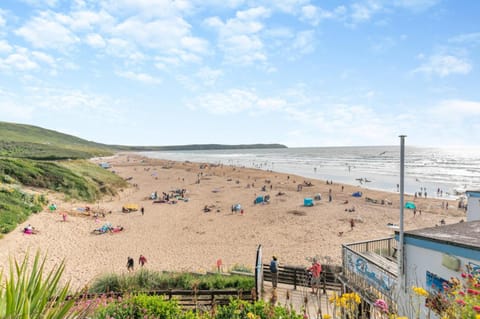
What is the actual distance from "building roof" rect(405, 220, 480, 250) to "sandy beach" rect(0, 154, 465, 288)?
Answer: 421 inches

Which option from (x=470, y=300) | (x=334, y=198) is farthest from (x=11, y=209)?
(x=334, y=198)

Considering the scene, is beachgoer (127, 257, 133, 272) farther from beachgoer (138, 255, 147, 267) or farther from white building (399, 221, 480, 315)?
white building (399, 221, 480, 315)

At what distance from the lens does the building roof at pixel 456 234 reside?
6.08m

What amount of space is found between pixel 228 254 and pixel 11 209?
16.6m

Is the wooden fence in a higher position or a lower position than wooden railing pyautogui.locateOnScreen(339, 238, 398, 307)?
lower

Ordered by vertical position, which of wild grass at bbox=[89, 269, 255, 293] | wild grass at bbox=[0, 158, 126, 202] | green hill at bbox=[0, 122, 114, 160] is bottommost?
wild grass at bbox=[89, 269, 255, 293]

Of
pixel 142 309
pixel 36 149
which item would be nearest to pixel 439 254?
pixel 142 309

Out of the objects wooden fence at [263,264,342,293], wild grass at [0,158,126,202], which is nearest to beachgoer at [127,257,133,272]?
wooden fence at [263,264,342,293]

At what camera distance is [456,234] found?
6898mm

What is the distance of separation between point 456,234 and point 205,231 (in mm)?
→ 19946

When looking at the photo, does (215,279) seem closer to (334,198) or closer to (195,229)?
(195,229)

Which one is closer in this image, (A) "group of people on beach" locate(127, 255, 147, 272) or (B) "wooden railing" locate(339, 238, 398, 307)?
(B) "wooden railing" locate(339, 238, 398, 307)

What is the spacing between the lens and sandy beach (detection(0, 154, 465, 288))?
59.4 ft

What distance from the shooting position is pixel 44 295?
2.77 m
